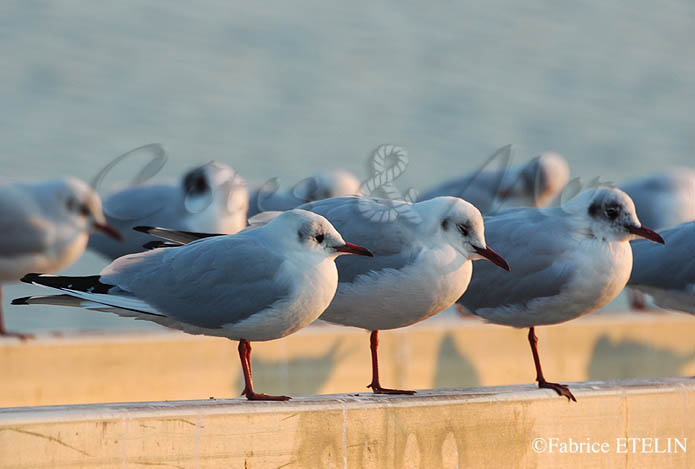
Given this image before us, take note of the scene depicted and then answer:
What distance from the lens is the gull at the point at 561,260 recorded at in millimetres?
7496

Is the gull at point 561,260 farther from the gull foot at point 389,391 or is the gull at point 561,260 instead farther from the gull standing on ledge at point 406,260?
the gull foot at point 389,391

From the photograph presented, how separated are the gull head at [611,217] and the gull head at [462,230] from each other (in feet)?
3.09

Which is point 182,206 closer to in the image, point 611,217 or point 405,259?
point 611,217

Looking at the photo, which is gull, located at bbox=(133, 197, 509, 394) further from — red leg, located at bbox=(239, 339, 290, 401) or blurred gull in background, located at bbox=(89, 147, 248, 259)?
blurred gull in background, located at bbox=(89, 147, 248, 259)

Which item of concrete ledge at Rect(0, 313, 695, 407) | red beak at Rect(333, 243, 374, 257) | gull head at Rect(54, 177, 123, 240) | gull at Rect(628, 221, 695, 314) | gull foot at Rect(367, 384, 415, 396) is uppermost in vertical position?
gull head at Rect(54, 177, 123, 240)

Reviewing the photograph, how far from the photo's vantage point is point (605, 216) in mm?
7605

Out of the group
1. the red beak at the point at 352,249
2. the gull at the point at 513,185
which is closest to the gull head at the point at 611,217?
the red beak at the point at 352,249

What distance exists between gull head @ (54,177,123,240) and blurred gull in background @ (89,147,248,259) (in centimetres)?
61

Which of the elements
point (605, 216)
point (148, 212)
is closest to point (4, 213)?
point (148, 212)

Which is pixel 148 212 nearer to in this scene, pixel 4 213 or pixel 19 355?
pixel 4 213

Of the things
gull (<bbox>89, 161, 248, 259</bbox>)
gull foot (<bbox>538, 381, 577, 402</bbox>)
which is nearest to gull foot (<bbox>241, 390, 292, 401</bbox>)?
gull foot (<bbox>538, 381, 577, 402</bbox>)

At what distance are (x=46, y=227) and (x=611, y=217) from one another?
20.1 ft

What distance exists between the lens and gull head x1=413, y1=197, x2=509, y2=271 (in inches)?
273

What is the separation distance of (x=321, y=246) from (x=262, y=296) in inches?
15.4
